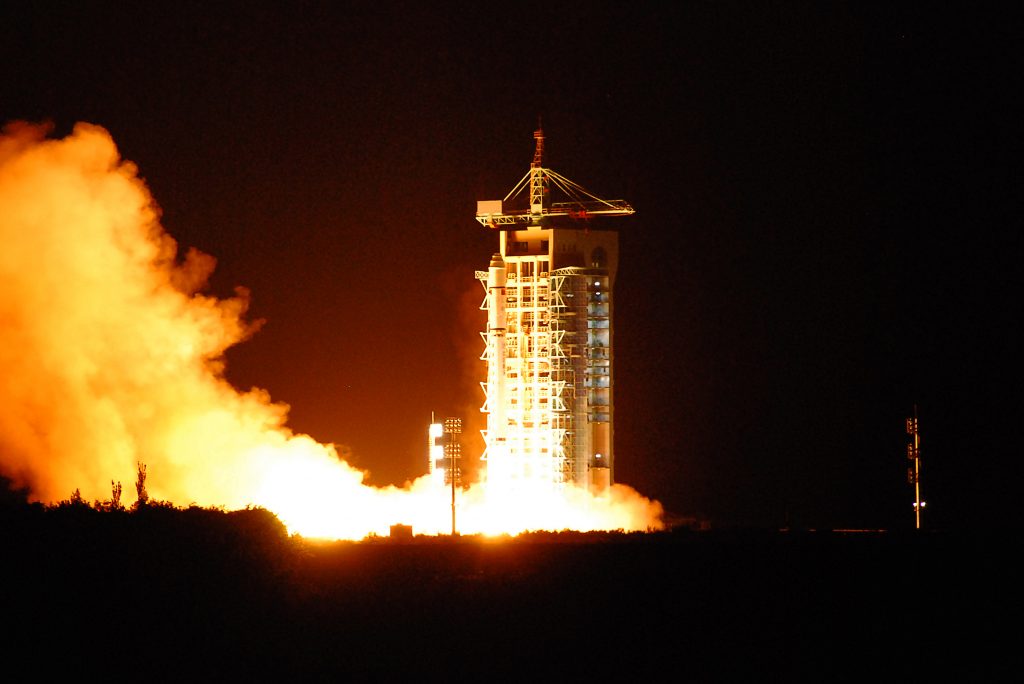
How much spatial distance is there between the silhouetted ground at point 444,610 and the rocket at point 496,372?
52.6 ft

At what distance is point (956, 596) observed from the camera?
114 feet

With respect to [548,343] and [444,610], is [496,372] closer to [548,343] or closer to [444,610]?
[548,343]

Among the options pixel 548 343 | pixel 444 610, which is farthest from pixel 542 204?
pixel 444 610

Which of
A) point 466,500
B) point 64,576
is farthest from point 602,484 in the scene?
point 64,576

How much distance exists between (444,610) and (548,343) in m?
24.6

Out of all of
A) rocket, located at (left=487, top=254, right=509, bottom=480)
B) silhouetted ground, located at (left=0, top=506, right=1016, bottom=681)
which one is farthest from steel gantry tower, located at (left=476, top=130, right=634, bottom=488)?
silhouetted ground, located at (left=0, top=506, right=1016, bottom=681)

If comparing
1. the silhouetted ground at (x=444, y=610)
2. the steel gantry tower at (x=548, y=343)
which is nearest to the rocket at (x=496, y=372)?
the steel gantry tower at (x=548, y=343)

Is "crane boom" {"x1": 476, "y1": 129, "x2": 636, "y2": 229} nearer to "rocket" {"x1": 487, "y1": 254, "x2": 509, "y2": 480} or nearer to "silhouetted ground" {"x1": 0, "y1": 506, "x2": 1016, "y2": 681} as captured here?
"rocket" {"x1": 487, "y1": 254, "x2": 509, "y2": 480}

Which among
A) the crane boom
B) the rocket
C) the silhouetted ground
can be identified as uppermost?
the crane boom

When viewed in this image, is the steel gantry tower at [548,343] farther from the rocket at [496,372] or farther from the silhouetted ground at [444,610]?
the silhouetted ground at [444,610]

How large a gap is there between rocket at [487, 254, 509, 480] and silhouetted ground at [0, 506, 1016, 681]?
16.0m

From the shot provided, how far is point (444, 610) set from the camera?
31.1 m

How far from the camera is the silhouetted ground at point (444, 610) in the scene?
25922 millimetres

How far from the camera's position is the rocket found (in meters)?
54.2
